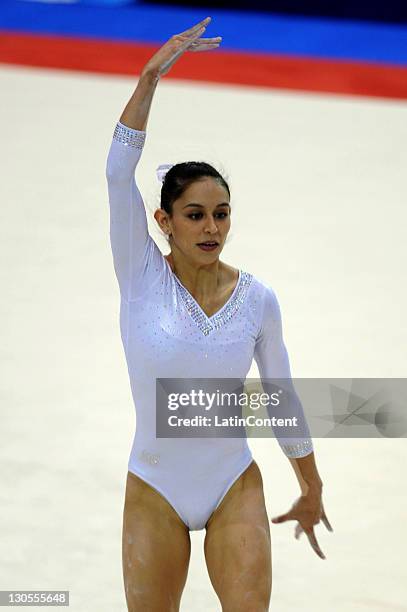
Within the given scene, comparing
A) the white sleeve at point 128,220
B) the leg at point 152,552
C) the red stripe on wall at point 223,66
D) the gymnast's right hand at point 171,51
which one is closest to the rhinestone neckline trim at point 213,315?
the white sleeve at point 128,220

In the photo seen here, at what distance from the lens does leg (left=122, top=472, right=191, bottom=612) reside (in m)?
3.07

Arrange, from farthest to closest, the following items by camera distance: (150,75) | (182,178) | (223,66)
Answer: (223,66) < (182,178) < (150,75)

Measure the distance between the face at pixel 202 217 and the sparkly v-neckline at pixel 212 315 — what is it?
0.35ft

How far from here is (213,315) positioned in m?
3.17

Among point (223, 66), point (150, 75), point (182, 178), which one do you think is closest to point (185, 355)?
point (182, 178)

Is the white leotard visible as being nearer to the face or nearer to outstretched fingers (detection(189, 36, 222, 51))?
the face

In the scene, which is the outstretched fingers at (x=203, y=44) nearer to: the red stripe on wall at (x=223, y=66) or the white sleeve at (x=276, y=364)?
the white sleeve at (x=276, y=364)

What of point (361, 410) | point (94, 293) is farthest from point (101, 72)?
point (361, 410)

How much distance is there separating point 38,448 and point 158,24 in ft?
19.9

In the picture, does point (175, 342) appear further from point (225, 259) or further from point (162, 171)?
point (225, 259)

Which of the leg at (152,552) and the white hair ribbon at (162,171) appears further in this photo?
the white hair ribbon at (162,171)

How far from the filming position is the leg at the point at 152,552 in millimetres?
3068

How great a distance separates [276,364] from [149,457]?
44cm

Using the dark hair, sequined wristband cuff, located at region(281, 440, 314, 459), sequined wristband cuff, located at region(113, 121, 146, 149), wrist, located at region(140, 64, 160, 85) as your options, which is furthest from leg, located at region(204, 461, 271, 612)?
wrist, located at region(140, 64, 160, 85)
